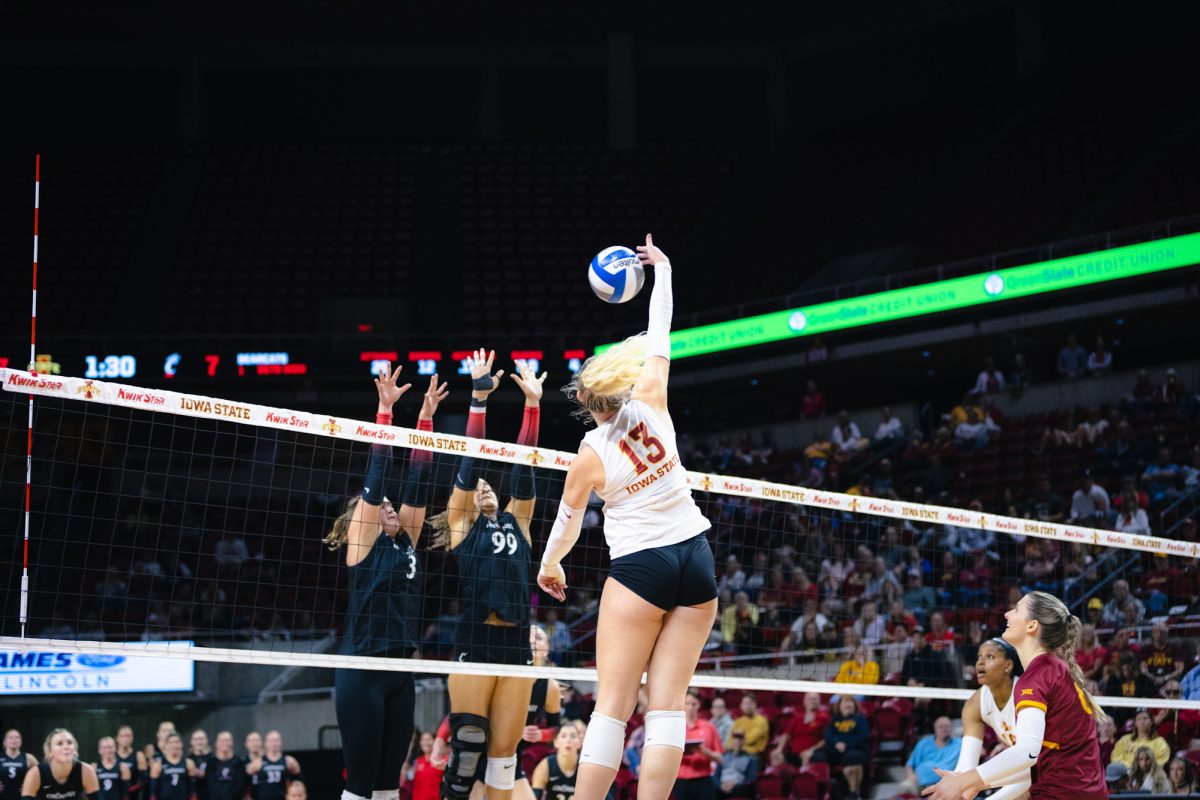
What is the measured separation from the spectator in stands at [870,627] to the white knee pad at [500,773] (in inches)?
294

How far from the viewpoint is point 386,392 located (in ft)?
21.8

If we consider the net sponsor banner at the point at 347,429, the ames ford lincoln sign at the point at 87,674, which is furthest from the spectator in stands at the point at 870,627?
the ames ford lincoln sign at the point at 87,674

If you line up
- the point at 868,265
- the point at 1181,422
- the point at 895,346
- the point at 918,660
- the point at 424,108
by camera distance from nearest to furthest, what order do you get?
the point at 918,660, the point at 1181,422, the point at 895,346, the point at 868,265, the point at 424,108

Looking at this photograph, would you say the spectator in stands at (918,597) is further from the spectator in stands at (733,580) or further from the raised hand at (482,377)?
the raised hand at (482,377)

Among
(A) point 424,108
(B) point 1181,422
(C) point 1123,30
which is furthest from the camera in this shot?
(A) point 424,108

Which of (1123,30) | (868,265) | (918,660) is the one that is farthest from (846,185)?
(918,660)

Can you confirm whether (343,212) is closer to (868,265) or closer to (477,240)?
(477,240)

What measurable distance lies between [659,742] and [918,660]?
7.43 m

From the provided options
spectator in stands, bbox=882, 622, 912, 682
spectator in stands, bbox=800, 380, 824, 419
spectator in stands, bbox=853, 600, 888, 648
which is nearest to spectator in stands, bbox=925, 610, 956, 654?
spectator in stands, bbox=882, 622, 912, 682

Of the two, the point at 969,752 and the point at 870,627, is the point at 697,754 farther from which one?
the point at 969,752

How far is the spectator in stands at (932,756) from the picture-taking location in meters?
11.8

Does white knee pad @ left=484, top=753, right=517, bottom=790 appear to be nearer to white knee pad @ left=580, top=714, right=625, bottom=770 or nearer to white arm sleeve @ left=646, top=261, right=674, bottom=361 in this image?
white knee pad @ left=580, top=714, right=625, bottom=770

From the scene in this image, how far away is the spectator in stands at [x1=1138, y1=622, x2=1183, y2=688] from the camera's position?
36.2ft

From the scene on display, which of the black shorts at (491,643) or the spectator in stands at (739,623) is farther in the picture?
the spectator in stands at (739,623)
